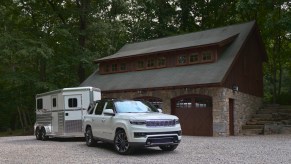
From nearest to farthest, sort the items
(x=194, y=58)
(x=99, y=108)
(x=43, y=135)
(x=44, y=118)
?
1. (x=99, y=108)
2. (x=43, y=135)
3. (x=44, y=118)
4. (x=194, y=58)

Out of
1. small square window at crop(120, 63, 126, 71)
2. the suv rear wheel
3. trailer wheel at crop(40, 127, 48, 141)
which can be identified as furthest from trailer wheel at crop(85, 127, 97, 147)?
small square window at crop(120, 63, 126, 71)

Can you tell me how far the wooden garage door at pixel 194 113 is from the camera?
24.0 meters

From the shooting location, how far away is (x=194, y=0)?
4372cm

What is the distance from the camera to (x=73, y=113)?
65.4 ft

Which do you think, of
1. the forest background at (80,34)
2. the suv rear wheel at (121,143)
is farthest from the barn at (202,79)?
the suv rear wheel at (121,143)

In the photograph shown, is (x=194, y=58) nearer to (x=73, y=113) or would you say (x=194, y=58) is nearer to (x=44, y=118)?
(x=73, y=113)

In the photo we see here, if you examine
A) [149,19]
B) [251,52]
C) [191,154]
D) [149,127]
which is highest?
[149,19]

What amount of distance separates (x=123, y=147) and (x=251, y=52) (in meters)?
18.3

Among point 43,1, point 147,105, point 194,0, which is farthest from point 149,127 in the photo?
point 194,0

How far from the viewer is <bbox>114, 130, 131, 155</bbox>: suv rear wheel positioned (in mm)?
13507

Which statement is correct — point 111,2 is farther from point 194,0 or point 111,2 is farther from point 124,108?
point 124,108

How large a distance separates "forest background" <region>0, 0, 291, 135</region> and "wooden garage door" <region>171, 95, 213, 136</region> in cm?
1202

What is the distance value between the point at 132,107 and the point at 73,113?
6043 mm

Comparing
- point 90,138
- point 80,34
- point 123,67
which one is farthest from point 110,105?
point 80,34
